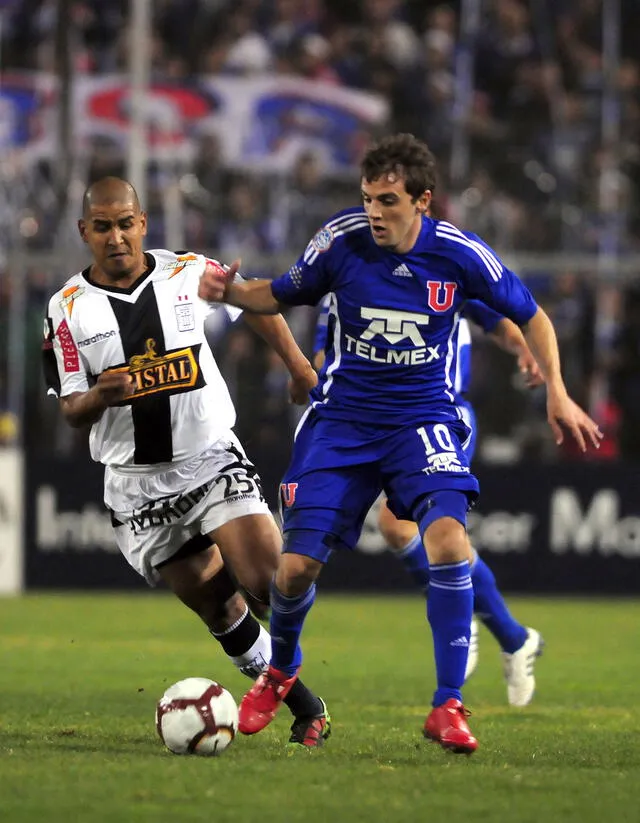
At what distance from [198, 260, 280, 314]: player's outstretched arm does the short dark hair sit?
617 mm

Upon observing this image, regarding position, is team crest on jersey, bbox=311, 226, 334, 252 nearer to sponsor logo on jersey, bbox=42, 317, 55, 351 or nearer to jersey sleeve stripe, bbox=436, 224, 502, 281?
jersey sleeve stripe, bbox=436, 224, 502, 281

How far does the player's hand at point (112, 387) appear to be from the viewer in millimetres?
5969

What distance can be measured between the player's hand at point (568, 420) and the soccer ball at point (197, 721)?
1.61 m

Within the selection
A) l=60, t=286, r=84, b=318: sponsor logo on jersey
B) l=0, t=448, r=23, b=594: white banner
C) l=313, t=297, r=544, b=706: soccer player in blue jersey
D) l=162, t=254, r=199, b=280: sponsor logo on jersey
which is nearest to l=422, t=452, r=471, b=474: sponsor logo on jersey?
l=162, t=254, r=199, b=280: sponsor logo on jersey

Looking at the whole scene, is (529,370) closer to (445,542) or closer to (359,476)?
(359,476)

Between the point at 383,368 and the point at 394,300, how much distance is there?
0.87ft

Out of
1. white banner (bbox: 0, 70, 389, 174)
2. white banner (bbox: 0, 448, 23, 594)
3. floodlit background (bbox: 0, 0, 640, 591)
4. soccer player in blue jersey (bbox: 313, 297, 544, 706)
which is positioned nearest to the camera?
soccer player in blue jersey (bbox: 313, 297, 544, 706)

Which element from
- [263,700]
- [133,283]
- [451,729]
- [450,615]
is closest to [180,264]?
[133,283]

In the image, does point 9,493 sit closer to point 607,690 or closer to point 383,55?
point 383,55

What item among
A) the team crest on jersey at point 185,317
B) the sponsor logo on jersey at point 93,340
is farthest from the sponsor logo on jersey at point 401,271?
the sponsor logo on jersey at point 93,340

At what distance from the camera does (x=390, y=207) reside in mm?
6000

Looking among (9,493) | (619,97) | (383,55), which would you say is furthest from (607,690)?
(383,55)

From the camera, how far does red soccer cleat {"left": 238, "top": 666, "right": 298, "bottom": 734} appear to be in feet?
20.4

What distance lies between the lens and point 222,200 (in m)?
15.3
